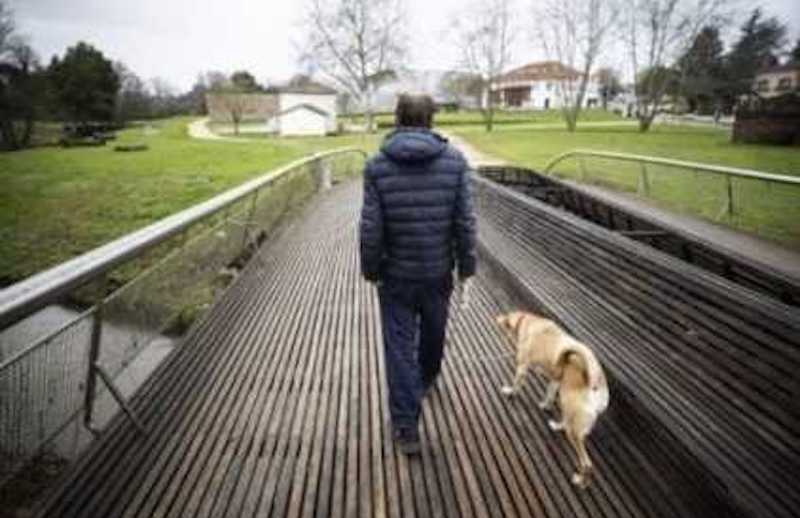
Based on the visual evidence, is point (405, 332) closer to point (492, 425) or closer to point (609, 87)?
point (492, 425)

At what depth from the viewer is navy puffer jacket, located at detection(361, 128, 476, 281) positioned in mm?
2945

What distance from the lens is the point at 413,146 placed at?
2.90 meters

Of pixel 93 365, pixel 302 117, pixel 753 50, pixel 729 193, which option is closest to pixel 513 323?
pixel 93 365

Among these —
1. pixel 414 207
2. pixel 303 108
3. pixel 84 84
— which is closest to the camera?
pixel 414 207

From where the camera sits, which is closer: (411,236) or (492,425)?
(411,236)

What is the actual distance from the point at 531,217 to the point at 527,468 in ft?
12.1

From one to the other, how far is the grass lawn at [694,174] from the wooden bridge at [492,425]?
671 centimetres

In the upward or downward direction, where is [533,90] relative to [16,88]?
upward

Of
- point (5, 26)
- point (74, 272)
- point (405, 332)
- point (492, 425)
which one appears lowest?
point (492, 425)

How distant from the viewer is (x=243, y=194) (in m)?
6.27

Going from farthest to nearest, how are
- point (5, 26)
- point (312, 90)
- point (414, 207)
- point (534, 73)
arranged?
1. point (534, 73)
2. point (312, 90)
3. point (5, 26)
4. point (414, 207)

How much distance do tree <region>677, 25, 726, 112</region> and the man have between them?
54178 millimetres

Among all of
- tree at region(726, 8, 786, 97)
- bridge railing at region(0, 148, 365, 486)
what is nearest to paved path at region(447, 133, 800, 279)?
bridge railing at region(0, 148, 365, 486)

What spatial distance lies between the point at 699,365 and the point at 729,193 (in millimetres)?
8428
